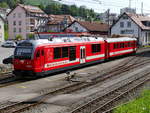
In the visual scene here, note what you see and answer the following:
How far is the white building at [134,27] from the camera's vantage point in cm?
6450

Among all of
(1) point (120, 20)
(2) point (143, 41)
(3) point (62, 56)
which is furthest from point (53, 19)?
(3) point (62, 56)

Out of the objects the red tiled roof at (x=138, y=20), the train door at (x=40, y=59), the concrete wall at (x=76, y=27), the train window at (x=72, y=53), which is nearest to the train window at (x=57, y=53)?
the train door at (x=40, y=59)

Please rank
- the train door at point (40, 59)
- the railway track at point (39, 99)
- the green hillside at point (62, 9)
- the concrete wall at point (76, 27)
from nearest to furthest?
the railway track at point (39, 99), the train door at point (40, 59), the concrete wall at point (76, 27), the green hillside at point (62, 9)

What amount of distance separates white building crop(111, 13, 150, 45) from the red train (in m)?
37.8

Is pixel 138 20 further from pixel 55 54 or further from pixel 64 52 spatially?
pixel 55 54

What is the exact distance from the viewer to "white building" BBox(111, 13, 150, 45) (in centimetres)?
6450

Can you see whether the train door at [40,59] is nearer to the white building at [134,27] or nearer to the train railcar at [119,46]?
the train railcar at [119,46]

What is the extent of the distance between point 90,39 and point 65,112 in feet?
49.7

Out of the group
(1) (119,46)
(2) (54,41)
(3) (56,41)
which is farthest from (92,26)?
(2) (54,41)

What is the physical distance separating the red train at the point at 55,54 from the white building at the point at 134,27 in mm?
37847

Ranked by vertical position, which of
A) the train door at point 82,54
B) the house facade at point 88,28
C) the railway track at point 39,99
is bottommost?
the railway track at point 39,99

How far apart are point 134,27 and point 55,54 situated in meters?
47.5

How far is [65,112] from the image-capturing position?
11.7 m

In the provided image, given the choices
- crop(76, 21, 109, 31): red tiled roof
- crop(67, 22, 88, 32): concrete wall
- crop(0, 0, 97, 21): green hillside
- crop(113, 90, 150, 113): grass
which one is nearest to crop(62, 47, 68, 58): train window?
crop(113, 90, 150, 113): grass
